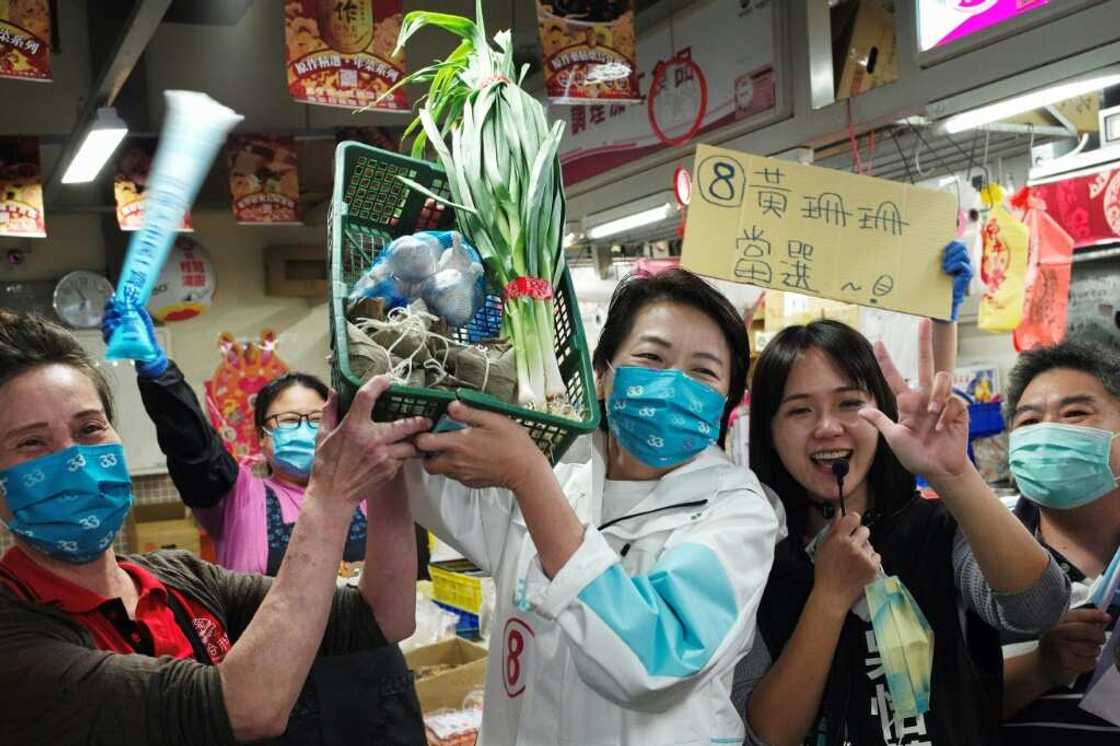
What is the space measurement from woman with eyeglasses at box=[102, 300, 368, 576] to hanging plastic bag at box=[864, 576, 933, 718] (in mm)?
1599

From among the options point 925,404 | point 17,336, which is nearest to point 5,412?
point 17,336

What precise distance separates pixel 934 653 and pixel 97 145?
5.99m

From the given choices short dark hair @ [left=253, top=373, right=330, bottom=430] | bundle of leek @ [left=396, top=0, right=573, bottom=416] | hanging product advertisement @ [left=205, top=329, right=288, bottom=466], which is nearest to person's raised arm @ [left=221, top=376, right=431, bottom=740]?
bundle of leek @ [left=396, top=0, right=573, bottom=416]

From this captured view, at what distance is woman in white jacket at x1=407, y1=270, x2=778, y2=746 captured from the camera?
4.11ft

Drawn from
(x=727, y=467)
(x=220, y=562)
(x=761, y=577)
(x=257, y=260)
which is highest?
(x=257, y=260)

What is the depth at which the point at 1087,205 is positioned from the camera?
5375 mm

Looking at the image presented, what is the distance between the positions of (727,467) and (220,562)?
1.91 meters

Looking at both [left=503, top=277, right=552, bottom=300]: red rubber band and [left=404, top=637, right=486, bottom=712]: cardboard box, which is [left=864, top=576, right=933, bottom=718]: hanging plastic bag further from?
[left=404, top=637, right=486, bottom=712]: cardboard box

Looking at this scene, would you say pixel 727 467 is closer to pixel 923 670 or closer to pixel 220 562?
pixel 923 670

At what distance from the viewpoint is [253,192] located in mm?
6727

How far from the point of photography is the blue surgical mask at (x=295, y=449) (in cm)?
308

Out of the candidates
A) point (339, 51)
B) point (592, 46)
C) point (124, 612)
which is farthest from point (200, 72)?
point (124, 612)

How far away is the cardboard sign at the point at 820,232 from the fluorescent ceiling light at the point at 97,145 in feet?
16.6

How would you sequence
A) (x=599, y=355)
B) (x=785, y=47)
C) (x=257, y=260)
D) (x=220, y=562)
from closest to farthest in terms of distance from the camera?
(x=599, y=355) → (x=220, y=562) → (x=785, y=47) → (x=257, y=260)
